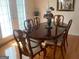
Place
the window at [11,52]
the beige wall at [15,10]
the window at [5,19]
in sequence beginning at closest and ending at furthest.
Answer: the window at [11,52], the window at [5,19], the beige wall at [15,10]

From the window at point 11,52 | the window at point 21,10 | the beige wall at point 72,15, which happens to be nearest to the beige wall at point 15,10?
the window at point 21,10

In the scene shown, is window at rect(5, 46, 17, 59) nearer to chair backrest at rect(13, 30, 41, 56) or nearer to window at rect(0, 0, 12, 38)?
chair backrest at rect(13, 30, 41, 56)

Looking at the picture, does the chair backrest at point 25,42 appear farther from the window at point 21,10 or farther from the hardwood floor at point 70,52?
the window at point 21,10

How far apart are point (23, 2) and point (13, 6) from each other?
25.8 inches

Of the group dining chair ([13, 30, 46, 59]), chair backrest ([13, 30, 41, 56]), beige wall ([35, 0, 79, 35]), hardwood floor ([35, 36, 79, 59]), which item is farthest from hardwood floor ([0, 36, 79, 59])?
beige wall ([35, 0, 79, 35])

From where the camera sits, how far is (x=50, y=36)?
2861mm

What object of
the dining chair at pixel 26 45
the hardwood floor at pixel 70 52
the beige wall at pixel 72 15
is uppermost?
the beige wall at pixel 72 15

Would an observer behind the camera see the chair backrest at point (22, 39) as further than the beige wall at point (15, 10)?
No

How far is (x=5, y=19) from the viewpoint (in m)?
4.58

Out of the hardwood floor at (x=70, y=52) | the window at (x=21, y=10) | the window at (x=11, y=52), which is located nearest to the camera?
the window at (x=11, y=52)

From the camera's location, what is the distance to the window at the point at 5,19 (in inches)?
174

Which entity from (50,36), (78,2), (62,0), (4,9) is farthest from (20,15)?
(50,36)

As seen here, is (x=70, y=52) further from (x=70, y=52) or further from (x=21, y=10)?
(x=21, y=10)

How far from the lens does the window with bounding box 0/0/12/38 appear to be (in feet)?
14.5
